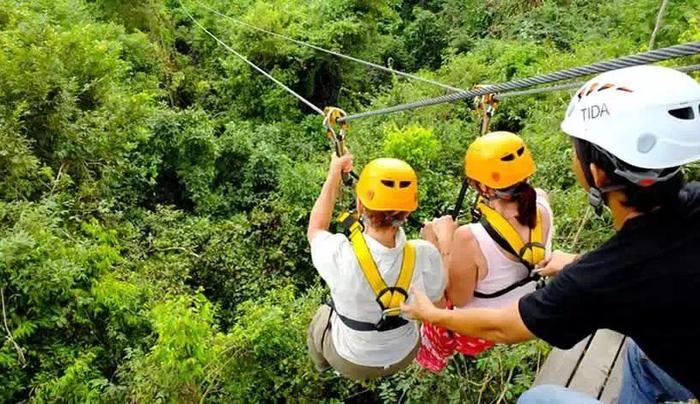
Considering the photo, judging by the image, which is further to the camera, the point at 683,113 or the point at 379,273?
the point at 379,273

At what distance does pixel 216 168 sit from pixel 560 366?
6.44 meters

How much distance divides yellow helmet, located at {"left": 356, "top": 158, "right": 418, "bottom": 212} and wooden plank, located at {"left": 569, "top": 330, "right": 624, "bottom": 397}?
136 centimetres

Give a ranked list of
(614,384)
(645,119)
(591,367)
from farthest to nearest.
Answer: (591,367) < (614,384) < (645,119)

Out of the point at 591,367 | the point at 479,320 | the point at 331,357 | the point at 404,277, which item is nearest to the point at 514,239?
the point at 404,277

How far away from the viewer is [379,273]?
2.24m

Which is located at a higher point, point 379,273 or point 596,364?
point 379,273

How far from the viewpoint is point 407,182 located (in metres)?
2.33

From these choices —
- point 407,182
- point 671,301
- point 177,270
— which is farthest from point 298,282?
point 671,301

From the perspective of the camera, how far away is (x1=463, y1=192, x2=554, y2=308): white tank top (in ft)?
7.34

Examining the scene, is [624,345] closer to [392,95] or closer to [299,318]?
[299,318]

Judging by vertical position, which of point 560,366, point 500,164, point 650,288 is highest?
point 650,288

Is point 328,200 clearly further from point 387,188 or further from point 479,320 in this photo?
point 479,320

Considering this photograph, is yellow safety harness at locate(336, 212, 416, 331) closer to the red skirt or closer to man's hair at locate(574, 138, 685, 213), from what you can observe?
the red skirt

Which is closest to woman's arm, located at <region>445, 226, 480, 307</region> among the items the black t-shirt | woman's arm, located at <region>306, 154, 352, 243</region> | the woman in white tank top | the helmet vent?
the woman in white tank top
